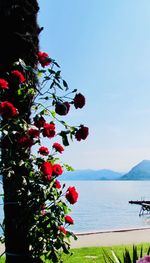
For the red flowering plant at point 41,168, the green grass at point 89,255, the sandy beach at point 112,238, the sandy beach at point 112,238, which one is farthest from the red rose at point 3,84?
the sandy beach at point 112,238

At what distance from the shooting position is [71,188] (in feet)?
12.3

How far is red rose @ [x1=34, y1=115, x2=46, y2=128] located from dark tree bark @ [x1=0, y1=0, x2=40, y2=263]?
0.12m

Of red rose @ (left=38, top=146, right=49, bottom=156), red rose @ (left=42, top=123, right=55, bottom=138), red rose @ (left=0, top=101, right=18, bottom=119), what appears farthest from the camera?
red rose @ (left=38, top=146, right=49, bottom=156)

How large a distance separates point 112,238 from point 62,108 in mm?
6550

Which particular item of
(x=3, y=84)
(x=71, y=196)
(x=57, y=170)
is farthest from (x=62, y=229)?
(x=3, y=84)

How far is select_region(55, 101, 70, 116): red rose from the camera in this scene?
3694mm

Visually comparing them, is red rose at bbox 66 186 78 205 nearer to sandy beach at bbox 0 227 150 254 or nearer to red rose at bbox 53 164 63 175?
red rose at bbox 53 164 63 175

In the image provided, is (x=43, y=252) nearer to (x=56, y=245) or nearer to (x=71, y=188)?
(x=56, y=245)

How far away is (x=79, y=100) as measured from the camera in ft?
12.0

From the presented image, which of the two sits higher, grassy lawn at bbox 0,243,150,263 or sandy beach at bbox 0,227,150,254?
sandy beach at bbox 0,227,150,254

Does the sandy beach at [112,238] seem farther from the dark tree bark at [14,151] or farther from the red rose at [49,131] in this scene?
the red rose at [49,131]

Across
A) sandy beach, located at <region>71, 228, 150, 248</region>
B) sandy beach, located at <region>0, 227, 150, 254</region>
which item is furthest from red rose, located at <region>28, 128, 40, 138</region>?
→ sandy beach, located at <region>71, 228, 150, 248</region>

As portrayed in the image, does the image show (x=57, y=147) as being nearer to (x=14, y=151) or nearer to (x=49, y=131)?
(x=49, y=131)

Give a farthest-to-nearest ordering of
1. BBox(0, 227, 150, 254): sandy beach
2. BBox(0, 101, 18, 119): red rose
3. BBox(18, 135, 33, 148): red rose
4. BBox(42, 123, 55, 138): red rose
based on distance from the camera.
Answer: BBox(0, 227, 150, 254): sandy beach
BBox(42, 123, 55, 138): red rose
BBox(18, 135, 33, 148): red rose
BBox(0, 101, 18, 119): red rose
